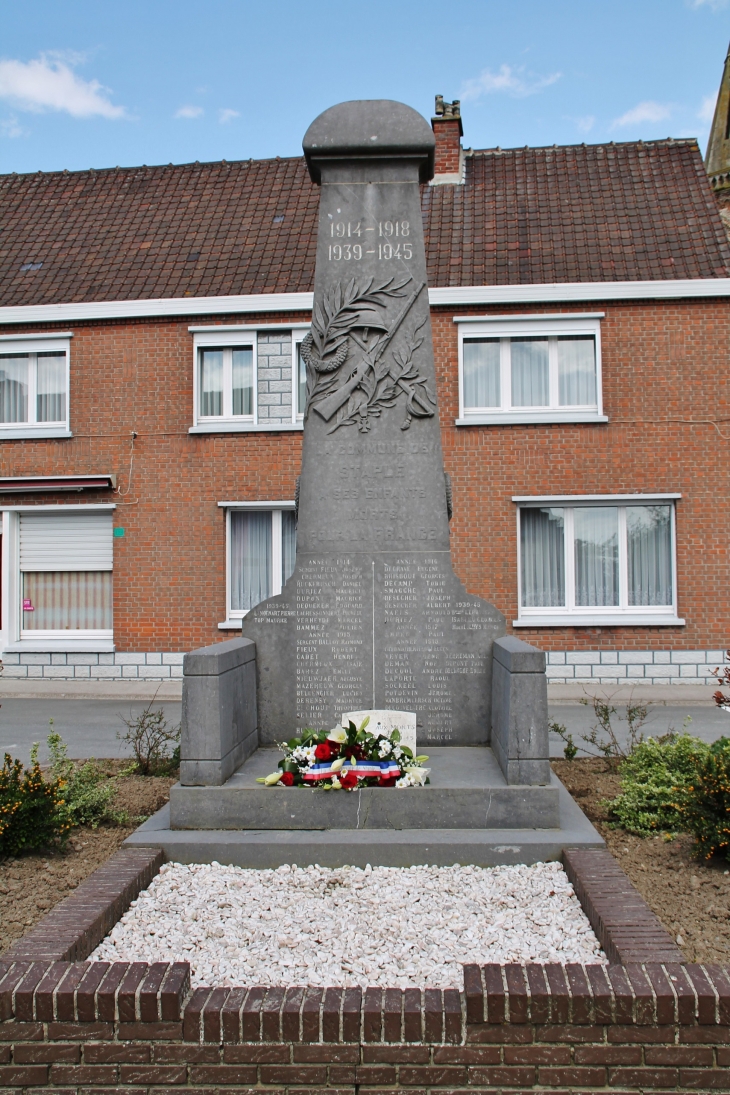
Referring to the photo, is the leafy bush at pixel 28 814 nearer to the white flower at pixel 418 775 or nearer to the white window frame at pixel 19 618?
the white flower at pixel 418 775

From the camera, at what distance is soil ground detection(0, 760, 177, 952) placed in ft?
13.8

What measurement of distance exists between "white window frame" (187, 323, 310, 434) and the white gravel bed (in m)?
10.3

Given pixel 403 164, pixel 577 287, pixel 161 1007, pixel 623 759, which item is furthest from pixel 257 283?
pixel 161 1007

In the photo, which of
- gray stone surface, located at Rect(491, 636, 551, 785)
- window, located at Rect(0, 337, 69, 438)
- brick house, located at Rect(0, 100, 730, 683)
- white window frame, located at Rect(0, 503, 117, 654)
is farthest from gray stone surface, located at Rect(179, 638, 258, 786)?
window, located at Rect(0, 337, 69, 438)

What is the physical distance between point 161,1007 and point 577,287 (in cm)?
1298

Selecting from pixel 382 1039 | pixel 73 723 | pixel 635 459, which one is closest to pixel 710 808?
pixel 382 1039

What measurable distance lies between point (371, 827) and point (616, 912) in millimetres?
1640

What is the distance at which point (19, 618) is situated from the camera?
1549 centimetres

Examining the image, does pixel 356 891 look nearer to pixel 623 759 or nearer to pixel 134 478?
pixel 623 759

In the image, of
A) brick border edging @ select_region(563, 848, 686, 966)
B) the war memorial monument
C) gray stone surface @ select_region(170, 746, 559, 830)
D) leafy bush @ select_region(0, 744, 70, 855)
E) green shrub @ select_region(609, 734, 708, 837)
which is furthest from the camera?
the war memorial monument

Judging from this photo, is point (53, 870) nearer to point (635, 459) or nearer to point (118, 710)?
point (118, 710)

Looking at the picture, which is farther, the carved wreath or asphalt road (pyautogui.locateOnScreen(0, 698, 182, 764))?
asphalt road (pyautogui.locateOnScreen(0, 698, 182, 764))

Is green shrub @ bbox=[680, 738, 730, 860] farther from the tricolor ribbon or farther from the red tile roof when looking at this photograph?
the red tile roof

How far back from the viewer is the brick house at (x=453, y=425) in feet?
45.6
